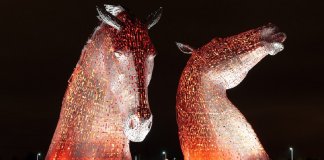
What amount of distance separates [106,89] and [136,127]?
1045mm

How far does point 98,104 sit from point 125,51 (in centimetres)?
88

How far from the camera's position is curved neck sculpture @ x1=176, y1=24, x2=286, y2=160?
7496mm

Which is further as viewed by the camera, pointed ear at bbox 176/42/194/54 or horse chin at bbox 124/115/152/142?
pointed ear at bbox 176/42/194/54

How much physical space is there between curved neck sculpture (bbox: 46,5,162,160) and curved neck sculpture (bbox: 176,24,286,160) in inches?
58.9

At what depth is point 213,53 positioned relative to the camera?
794 cm

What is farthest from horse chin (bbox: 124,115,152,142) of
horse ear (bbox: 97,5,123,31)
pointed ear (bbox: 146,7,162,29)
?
pointed ear (bbox: 146,7,162,29)

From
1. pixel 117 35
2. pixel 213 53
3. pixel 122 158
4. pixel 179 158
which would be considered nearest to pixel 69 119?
pixel 122 158

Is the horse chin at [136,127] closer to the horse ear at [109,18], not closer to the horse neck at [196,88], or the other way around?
the horse ear at [109,18]

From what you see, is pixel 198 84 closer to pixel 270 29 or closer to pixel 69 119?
pixel 270 29

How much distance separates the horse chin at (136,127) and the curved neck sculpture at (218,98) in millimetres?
2116

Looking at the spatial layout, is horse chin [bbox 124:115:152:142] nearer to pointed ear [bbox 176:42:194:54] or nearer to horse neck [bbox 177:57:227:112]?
horse neck [bbox 177:57:227:112]

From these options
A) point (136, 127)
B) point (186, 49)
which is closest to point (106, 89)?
point (136, 127)

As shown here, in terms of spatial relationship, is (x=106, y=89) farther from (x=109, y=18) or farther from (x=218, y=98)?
(x=218, y=98)

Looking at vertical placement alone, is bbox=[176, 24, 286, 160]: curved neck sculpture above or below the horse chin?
below
